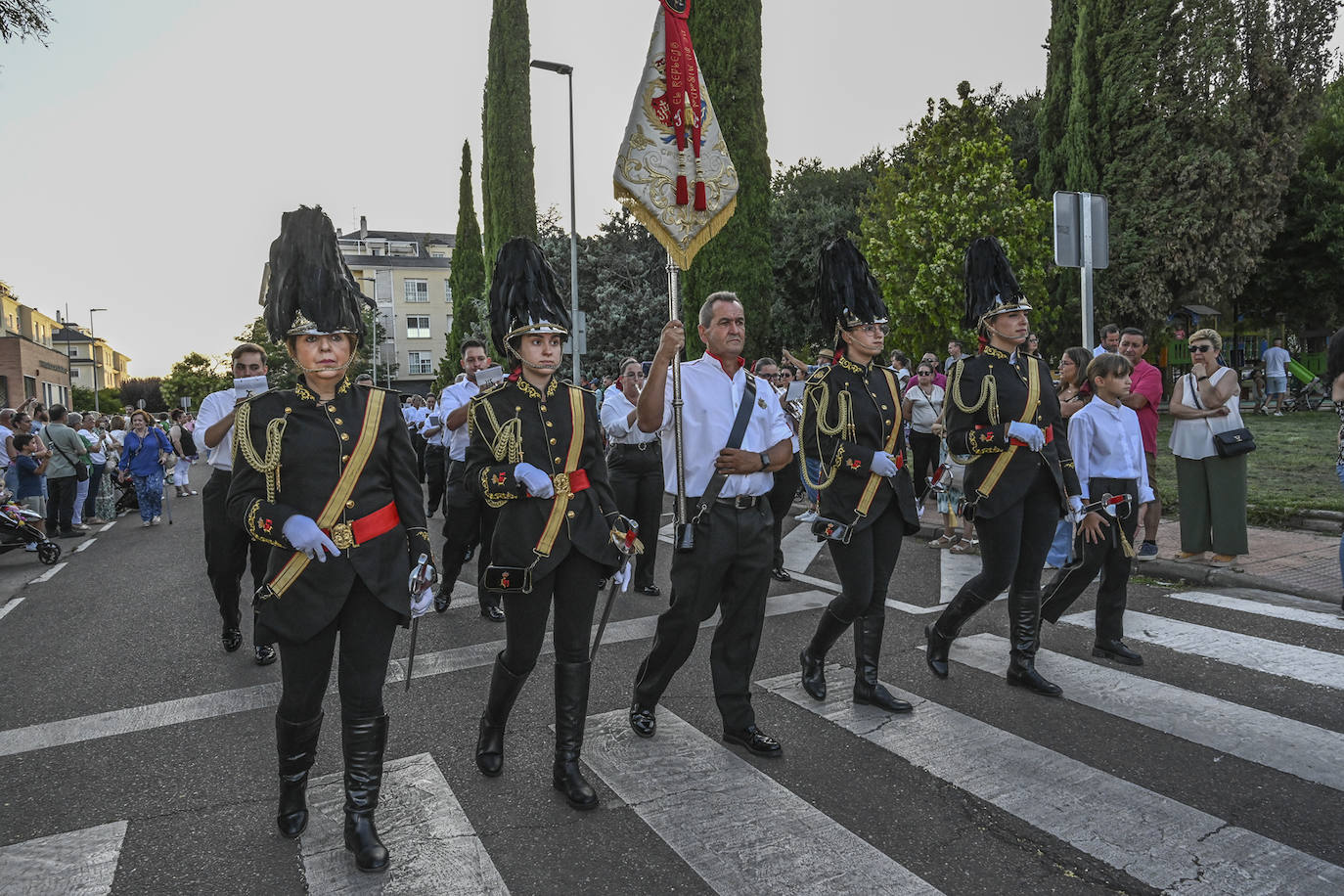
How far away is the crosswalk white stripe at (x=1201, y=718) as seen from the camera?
13.2 ft

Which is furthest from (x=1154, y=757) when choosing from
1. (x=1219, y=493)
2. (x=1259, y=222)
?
(x=1259, y=222)

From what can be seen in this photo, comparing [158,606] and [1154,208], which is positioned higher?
[1154,208]

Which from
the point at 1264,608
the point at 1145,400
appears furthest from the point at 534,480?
the point at 1145,400

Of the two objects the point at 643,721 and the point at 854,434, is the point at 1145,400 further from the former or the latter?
the point at 643,721

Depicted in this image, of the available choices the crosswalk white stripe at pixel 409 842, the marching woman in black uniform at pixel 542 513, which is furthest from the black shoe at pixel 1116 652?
the crosswalk white stripe at pixel 409 842

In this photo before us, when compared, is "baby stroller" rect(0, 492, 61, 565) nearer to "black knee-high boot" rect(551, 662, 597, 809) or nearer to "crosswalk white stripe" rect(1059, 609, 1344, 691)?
"black knee-high boot" rect(551, 662, 597, 809)

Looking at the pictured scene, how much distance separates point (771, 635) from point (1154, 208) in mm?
24893

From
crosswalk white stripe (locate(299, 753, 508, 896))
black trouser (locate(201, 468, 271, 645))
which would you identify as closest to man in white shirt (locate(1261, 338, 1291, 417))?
black trouser (locate(201, 468, 271, 645))

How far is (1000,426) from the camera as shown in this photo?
5.00 meters

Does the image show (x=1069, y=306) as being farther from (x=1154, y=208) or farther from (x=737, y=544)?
(x=737, y=544)

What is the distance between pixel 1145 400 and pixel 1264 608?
2674mm

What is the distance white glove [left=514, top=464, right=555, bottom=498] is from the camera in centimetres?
378

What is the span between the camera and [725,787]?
391 cm

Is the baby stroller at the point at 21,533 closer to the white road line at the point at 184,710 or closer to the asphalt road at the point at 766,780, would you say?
the asphalt road at the point at 766,780
